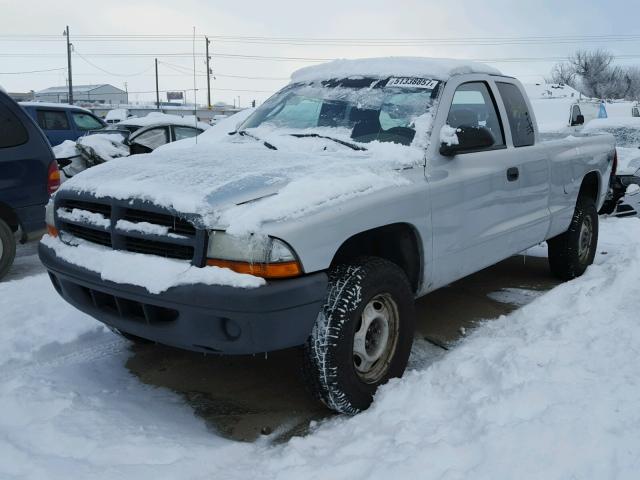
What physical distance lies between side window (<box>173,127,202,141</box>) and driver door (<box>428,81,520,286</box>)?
9.06 metres

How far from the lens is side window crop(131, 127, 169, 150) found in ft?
40.5

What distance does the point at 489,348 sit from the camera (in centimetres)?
380

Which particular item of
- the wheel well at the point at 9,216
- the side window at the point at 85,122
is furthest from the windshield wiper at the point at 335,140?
the side window at the point at 85,122

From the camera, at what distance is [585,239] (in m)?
6.12

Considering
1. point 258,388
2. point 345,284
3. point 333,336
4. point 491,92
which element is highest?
point 491,92

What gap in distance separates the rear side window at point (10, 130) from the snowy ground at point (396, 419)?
2.43 m

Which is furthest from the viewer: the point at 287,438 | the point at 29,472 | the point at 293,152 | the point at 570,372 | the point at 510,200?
the point at 510,200

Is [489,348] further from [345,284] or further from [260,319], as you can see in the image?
[260,319]

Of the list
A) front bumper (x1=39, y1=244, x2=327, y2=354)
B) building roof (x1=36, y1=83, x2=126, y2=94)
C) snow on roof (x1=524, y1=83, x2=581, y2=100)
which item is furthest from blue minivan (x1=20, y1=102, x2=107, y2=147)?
building roof (x1=36, y1=83, x2=126, y2=94)

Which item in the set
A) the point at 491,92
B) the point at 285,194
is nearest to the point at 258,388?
the point at 285,194

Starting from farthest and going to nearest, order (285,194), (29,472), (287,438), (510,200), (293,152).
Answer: (510,200) → (293,152) → (287,438) → (285,194) → (29,472)

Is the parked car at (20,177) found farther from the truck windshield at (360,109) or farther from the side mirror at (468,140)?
the side mirror at (468,140)

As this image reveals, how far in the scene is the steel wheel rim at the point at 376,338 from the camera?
127 inches

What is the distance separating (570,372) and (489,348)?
1.73 feet
